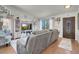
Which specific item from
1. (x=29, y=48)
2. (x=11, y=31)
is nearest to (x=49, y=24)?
(x=29, y=48)

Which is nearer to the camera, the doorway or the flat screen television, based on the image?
the flat screen television

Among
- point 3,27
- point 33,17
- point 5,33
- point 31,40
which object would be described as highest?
point 33,17

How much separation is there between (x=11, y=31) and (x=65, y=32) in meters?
2.05

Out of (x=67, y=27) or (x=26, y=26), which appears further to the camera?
(x=67, y=27)

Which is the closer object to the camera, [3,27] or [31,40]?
[3,27]

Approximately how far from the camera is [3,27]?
2.21 metres

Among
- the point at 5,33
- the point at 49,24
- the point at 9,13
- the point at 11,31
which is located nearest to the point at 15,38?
the point at 11,31

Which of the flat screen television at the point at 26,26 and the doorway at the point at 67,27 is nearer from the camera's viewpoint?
the flat screen television at the point at 26,26
